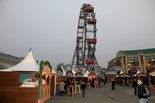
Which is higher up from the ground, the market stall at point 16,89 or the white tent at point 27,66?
the white tent at point 27,66

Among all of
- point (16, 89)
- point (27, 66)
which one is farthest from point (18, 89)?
point (27, 66)

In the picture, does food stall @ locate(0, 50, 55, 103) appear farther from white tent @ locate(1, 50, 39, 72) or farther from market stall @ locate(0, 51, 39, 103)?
white tent @ locate(1, 50, 39, 72)

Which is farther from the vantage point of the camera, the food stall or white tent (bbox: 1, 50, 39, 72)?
white tent (bbox: 1, 50, 39, 72)

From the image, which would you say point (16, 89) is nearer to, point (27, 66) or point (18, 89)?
point (18, 89)

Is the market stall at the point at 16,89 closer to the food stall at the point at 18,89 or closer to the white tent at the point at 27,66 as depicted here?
the food stall at the point at 18,89

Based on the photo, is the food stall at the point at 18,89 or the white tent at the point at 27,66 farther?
the white tent at the point at 27,66

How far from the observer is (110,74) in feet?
231

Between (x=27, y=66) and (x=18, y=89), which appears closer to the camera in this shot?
(x=18, y=89)

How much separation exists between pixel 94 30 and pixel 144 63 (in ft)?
110

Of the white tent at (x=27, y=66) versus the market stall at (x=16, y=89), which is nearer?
the market stall at (x=16, y=89)

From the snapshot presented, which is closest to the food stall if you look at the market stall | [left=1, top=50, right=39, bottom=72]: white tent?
the market stall

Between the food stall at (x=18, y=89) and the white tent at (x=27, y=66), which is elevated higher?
the white tent at (x=27, y=66)

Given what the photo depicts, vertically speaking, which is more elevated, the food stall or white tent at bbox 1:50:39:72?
white tent at bbox 1:50:39:72

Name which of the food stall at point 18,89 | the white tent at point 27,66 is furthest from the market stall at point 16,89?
the white tent at point 27,66
